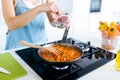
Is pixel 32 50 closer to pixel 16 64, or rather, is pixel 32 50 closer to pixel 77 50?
pixel 16 64

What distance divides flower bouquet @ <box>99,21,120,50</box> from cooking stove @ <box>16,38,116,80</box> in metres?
0.07

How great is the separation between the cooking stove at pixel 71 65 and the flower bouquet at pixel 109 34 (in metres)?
0.07

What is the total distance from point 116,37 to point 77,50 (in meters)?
0.30

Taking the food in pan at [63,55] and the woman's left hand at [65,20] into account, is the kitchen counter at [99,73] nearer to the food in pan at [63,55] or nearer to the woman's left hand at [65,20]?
the food in pan at [63,55]

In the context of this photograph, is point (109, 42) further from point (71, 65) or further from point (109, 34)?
point (71, 65)

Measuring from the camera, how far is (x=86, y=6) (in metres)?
2.30

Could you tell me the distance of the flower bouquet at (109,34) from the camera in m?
1.00

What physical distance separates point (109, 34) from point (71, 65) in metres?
0.37

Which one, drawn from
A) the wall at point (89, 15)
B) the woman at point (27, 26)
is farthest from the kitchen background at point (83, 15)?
the woman at point (27, 26)

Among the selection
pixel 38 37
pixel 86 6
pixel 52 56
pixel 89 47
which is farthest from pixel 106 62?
pixel 86 6

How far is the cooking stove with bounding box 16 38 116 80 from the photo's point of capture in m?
0.73

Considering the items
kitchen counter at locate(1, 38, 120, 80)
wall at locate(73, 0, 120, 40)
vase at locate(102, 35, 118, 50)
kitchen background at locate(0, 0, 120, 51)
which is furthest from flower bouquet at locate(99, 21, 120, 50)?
wall at locate(73, 0, 120, 40)

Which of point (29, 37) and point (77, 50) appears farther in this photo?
point (29, 37)

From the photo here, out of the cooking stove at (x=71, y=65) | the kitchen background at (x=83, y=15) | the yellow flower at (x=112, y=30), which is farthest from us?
the kitchen background at (x=83, y=15)
